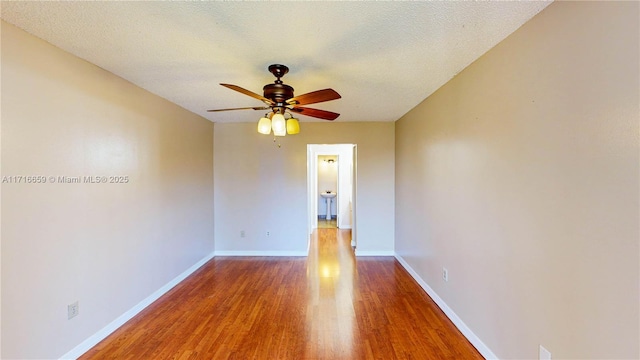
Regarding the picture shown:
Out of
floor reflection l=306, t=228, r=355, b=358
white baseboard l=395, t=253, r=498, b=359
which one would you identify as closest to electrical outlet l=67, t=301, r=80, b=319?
floor reflection l=306, t=228, r=355, b=358

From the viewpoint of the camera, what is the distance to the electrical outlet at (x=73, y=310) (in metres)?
2.08

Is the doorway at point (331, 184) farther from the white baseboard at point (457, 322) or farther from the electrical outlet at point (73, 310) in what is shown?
the electrical outlet at point (73, 310)

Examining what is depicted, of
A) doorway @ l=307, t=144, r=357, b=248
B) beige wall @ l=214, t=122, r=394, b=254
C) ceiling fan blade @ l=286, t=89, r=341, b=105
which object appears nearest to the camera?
ceiling fan blade @ l=286, t=89, r=341, b=105

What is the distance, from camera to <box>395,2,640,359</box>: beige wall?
1.16 metres

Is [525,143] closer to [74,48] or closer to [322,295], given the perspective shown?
[322,295]

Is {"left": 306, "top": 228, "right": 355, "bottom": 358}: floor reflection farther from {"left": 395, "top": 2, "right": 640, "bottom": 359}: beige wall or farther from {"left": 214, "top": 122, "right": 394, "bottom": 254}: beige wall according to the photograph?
{"left": 395, "top": 2, "right": 640, "bottom": 359}: beige wall

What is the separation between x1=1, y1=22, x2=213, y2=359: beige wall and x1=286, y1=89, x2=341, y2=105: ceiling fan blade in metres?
1.71

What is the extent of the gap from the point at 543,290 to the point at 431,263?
65.0 inches

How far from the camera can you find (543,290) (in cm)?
157

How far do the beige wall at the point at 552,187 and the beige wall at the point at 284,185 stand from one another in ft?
7.23

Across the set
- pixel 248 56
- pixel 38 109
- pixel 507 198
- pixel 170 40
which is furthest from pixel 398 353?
pixel 38 109

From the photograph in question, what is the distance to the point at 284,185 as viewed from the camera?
4.88 meters

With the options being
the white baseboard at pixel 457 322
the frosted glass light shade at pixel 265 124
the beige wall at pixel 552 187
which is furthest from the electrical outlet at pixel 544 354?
the frosted glass light shade at pixel 265 124

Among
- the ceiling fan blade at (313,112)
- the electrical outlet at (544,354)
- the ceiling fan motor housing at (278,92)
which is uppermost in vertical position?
the ceiling fan motor housing at (278,92)
